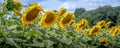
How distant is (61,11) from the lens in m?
4.10

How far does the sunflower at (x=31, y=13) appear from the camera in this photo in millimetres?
2469

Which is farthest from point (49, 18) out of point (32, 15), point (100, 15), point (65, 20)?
point (100, 15)

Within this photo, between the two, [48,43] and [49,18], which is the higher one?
[49,18]

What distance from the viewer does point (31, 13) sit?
2502 mm

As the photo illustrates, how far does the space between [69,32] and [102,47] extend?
185 centimetres

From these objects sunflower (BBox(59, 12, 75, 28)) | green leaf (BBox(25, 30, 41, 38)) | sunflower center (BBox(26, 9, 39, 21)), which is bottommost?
green leaf (BBox(25, 30, 41, 38))

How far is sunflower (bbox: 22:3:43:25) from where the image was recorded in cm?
247

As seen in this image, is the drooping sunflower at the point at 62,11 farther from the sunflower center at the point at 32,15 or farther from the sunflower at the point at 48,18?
the sunflower center at the point at 32,15

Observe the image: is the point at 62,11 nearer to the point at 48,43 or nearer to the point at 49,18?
the point at 49,18

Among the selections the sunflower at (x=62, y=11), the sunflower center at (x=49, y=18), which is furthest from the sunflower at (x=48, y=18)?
the sunflower at (x=62, y=11)

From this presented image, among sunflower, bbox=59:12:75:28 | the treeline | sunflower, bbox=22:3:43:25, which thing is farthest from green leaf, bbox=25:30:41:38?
A: the treeline

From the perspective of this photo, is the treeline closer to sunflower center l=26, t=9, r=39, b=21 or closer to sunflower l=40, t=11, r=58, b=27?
sunflower l=40, t=11, r=58, b=27

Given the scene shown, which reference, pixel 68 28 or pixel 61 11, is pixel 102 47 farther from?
pixel 68 28

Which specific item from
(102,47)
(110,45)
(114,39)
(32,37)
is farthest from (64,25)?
(114,39)
